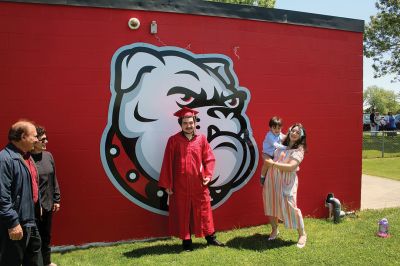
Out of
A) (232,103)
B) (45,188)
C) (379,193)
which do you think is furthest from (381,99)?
(45,188)

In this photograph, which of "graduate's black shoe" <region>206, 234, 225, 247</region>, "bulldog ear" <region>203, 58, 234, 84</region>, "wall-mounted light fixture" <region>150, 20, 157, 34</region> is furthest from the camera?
"bulldog ear" <region>203, 58, 234, 84</region>

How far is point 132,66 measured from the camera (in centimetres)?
536

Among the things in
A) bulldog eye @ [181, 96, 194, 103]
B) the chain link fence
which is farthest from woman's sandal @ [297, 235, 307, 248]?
the chain link fence

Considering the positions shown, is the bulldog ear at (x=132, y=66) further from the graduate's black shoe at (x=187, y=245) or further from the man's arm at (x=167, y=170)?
the graduate's black shoe at (x=187, y=245)

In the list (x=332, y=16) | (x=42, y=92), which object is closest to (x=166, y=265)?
(x=42, y=92)

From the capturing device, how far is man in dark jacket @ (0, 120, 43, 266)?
328cm

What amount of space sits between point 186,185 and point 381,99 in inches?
3451

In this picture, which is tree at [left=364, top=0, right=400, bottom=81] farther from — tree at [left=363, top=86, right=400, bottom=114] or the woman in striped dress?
tree at [left=363, top=86, right=400, bottom=114]

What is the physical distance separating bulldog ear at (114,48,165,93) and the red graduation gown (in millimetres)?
940

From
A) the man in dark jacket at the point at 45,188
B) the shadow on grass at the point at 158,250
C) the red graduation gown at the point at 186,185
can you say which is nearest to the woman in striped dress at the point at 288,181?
the red graduation gown at the point at 186,185

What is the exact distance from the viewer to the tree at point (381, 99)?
3108 inches

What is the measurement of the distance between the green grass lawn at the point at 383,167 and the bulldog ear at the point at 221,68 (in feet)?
21.1

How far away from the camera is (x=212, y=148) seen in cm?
578

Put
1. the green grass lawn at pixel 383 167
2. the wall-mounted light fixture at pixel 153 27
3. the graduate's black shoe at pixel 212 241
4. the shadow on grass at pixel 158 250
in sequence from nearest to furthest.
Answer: the shadow on grass at pixel 158 250
the graduate's black shoe at pixel 212 241
the wall-mounted light fixture at pixel 153 27
the green grass lawn at pixel 383 167
